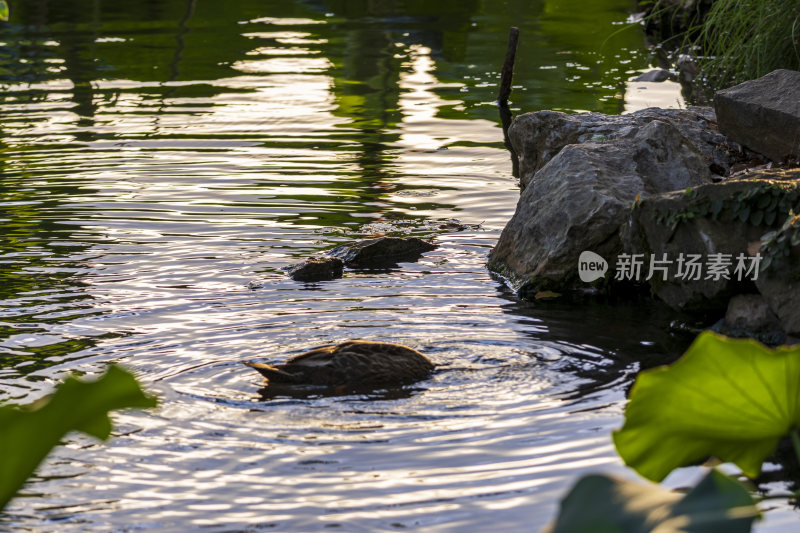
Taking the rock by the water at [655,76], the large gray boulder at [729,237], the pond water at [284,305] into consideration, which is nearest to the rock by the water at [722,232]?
the large gray boulder at [729,237]

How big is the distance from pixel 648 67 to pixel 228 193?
11461 millimetres

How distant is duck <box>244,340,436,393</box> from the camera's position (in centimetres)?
639

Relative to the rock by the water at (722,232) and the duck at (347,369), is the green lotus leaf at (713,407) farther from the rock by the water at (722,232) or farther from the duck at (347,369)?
→ the rock by the water at (722,232)

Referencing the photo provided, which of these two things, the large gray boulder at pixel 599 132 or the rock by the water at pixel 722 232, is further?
the large gray boulder at pixel 599 132

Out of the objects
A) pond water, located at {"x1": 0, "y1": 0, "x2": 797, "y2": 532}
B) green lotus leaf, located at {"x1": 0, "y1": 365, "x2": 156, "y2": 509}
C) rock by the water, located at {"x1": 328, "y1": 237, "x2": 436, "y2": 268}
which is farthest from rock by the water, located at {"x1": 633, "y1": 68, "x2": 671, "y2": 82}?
green lotus leaf, located at {"x1": 0, "y1": 365, "x2": 156, "y2": 509}

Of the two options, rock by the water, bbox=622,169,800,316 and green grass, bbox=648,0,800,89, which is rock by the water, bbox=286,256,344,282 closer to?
rock by the water, bbox=622,169,800,316

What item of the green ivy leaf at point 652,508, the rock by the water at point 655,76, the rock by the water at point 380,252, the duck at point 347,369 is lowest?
the rock by the water at point 380,252

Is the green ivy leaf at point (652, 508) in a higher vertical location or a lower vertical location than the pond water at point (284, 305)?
higher

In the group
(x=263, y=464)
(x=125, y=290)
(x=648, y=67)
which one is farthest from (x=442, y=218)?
(x=648, y=67)

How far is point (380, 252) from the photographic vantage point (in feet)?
31.6

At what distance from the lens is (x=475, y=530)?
15.9 ft

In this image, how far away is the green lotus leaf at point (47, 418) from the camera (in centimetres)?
159

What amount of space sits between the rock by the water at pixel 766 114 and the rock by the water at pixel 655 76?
8.76 m

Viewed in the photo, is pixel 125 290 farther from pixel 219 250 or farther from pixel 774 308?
pixel 774 308
